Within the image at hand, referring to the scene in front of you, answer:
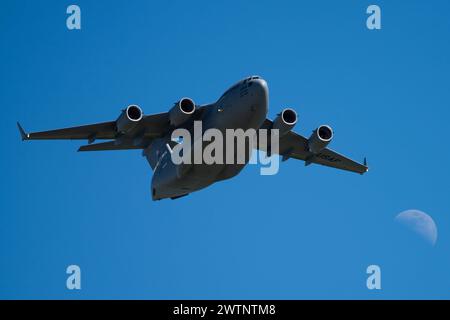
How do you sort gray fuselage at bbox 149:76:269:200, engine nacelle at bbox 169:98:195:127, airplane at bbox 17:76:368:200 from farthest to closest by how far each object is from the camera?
engine nacelle at bbox 169:98:195:127, airplane at bbox 17:76:368:200, gray fuselage at bbox 149:76:269:200

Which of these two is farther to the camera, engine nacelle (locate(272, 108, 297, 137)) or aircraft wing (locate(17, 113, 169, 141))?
aircraft wing (locate(17, 113, 169, 141))

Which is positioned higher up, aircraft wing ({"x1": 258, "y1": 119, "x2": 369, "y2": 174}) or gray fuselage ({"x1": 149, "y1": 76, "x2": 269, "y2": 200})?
aircraft wing ({"x1": 258, "y1": 119, "x2": 369, "y2": 174})

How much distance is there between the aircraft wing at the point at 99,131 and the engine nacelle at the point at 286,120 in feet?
9.63

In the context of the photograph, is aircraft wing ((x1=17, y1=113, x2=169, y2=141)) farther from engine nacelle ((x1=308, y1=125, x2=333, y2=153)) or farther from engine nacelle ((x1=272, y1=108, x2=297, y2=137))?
engine nacelle ((x1=308, y1=125, x2=333, y2=153))

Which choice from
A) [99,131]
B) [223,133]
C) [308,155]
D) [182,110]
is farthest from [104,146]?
[308,155]

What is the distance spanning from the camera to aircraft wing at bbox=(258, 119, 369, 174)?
20547mm

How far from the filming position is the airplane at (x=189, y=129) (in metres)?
16.8

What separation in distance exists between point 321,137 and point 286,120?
5.01 ft

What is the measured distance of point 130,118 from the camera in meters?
17.9

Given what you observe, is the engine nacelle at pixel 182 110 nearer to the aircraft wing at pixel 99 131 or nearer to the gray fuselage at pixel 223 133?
the gray fuselage at pixel 223 133

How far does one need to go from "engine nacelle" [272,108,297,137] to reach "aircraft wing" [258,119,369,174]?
1504mm

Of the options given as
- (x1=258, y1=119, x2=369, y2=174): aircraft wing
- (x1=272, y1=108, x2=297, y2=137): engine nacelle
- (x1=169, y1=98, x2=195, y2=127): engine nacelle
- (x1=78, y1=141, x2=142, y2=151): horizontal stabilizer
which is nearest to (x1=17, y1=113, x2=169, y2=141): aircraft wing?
(x1=169, y1=98, x2=195, y2=127): engine nacelle

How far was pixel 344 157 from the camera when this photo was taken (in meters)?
21.7

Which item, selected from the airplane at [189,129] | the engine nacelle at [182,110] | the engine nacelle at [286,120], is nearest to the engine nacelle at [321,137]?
the airplane at [189,129]
